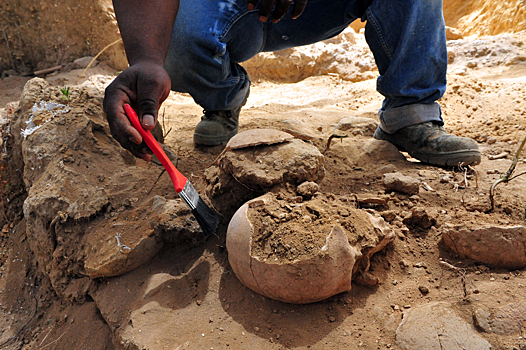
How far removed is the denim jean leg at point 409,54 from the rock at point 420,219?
912 mm

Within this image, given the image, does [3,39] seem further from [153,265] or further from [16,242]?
[153,265]

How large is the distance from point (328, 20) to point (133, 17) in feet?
4.70

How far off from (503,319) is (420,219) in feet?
1.78

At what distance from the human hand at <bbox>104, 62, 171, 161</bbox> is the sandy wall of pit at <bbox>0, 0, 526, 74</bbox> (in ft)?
12.3

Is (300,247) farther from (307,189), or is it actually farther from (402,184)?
(402,184)

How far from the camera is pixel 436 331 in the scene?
1177 millimetres

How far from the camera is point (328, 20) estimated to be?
2.54 m

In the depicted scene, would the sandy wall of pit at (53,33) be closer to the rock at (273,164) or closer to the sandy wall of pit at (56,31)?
the sandy wall of pit at (56,31)

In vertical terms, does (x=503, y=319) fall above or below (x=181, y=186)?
below

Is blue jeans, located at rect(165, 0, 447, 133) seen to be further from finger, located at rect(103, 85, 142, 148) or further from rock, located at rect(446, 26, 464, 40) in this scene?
rock, located at rect(446, 26, 464, 40)

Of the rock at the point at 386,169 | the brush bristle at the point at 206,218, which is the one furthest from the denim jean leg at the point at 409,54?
the brush bristle at the point at 206,218

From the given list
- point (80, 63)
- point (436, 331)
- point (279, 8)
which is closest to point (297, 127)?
point (279, 8)

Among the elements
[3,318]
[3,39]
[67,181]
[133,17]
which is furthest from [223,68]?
[3,39]

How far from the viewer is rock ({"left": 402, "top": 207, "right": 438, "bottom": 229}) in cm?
163
